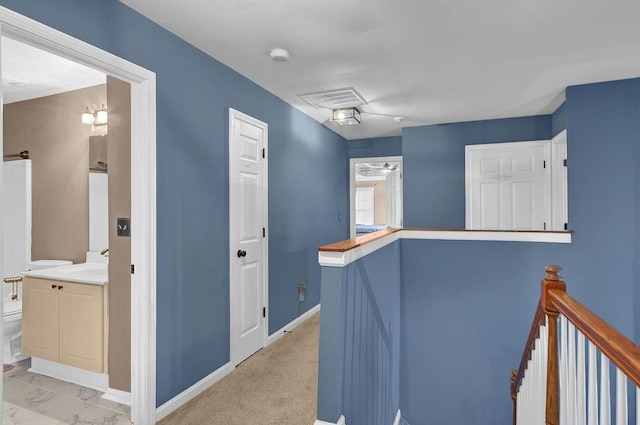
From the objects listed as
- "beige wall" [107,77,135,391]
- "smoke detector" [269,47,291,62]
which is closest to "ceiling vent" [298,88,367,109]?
"smoke detector" [269,47,291,62]

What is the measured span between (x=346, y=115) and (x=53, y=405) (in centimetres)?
368

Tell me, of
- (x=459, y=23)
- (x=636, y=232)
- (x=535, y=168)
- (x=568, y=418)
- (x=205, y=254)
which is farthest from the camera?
(x=535, y=168)

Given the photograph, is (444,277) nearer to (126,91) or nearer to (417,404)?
(417,404)

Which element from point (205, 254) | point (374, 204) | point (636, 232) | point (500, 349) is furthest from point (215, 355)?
point (374, 204)

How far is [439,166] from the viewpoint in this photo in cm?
502

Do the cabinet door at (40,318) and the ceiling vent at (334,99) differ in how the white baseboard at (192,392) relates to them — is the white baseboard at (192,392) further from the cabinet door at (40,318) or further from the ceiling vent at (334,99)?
the ceiling vent at (334,99)

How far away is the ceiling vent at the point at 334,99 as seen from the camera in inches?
141

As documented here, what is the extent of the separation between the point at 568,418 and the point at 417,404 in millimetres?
2936

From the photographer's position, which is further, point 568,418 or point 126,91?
point 126,91

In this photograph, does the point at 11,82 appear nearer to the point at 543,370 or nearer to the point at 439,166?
the point at 543,370

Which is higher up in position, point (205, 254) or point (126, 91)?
point (126, 91)

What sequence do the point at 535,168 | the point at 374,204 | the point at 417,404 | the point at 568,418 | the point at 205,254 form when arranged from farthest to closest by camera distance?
the point at 374,204 < the point at 535,168 < the point at 417,404 < the point at 205,254 < the point at 568,418

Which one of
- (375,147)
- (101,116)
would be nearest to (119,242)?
(101,116)

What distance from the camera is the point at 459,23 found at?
2303mm
